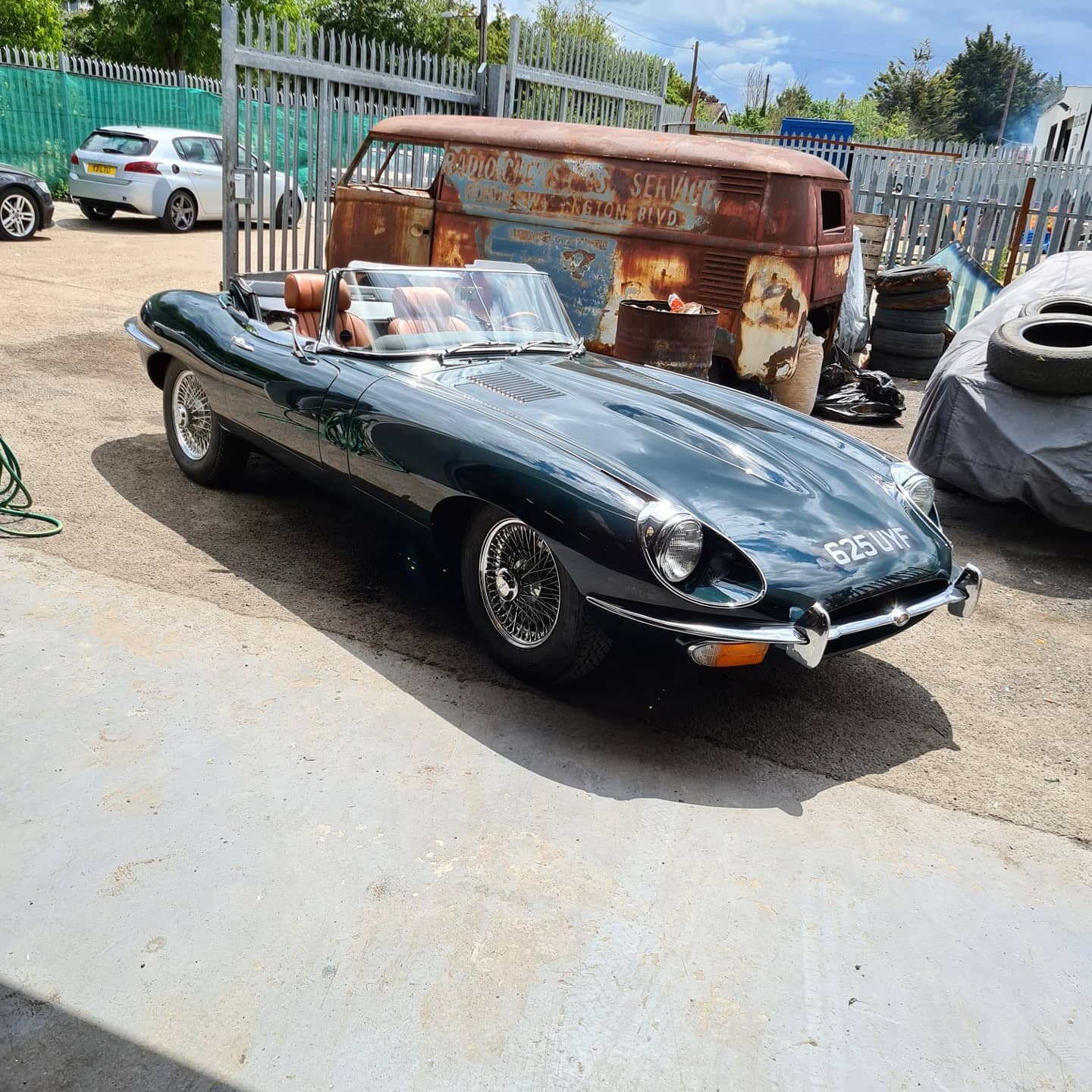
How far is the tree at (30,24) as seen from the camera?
2709cm

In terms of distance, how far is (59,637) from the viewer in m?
3.84

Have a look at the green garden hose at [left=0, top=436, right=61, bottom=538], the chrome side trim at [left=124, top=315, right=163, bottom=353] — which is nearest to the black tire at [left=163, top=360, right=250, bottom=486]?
the chrome side trim at [left=124, top=315, right=163, bottom=353]

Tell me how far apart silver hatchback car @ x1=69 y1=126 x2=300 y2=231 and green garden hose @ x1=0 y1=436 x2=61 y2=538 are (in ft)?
35.6

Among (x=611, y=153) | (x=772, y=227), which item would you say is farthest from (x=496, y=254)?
(x=772, y=227)

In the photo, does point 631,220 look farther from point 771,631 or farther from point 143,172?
point 143,172

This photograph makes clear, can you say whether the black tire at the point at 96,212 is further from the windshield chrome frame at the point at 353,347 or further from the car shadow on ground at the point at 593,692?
the windshield chrome frame at the point at 353,347

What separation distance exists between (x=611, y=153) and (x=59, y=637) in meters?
5.64

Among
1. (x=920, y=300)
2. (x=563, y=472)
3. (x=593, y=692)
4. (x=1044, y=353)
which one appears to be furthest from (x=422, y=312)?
(x=920, y=300)

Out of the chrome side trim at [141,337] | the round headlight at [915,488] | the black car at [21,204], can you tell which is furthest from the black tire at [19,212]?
the round headlight at [915,488]

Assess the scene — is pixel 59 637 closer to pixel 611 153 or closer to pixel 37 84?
pixel 611 153

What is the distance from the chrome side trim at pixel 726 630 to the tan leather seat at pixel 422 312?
1.89m

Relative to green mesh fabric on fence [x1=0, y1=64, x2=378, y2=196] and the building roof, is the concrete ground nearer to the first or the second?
the building roof

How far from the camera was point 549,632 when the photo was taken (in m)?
3.64

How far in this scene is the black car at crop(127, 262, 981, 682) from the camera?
331 centimetres
